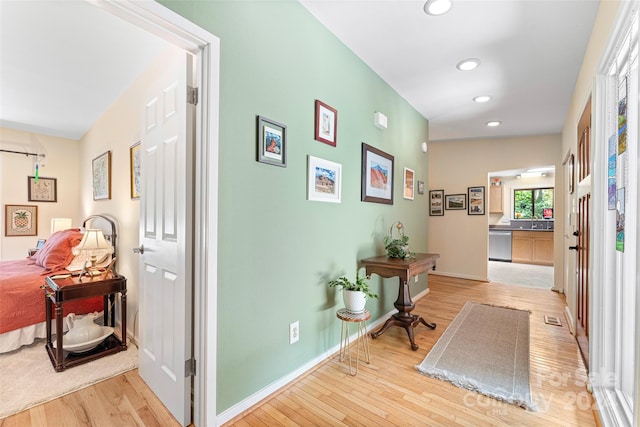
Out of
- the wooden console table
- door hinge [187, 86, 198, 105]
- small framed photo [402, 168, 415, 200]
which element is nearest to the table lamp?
door hinge [187, 86, 198, 105]

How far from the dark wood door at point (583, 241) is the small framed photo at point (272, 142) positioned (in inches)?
86.9

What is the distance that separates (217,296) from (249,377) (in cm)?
55

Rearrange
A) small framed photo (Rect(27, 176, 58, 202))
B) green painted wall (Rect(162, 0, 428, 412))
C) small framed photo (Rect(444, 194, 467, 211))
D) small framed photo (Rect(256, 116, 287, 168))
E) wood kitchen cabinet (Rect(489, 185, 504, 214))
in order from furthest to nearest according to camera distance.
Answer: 1. wood kitchen cabinet (Rect(489, 185, 504, 214))
2. small framed photo (Rect(444, 194, 467, 211))
3. small framed photo (Rect(27, 176, 58, 202))
4. small framed photo (Rect(256, 116, 287, 168))
5. green painted wall (Rect(162, 0, 428, 412))

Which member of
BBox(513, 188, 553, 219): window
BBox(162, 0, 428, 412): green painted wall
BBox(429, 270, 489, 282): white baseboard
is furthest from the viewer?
BBox(513, 188, 553, 219): window

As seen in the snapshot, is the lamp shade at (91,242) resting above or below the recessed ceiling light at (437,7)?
below

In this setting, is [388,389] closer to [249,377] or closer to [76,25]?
[249,377]

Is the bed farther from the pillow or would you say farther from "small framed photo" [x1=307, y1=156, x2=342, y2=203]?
"small framed photo" [x1=307, y1=156, x2=342, y2=203]

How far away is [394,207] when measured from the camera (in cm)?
338

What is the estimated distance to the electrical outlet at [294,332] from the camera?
195cm

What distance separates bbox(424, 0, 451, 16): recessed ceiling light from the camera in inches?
74.7

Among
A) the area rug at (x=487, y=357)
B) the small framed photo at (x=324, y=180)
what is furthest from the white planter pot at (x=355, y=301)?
the small framed photo at (x=324, y=180)

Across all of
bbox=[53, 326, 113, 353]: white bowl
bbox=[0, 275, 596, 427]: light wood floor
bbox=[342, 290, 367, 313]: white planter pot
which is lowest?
bbox=[0, 275, 596, 427]: light wood floor

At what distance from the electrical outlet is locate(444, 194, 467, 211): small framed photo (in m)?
4.53

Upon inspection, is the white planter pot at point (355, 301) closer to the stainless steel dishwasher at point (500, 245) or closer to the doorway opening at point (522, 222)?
the doorway opening at point (522, 222)
